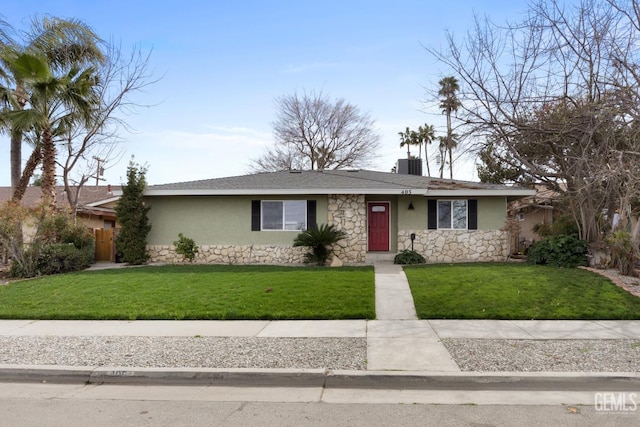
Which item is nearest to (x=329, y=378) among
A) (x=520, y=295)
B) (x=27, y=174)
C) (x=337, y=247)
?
(x=520, y=295)

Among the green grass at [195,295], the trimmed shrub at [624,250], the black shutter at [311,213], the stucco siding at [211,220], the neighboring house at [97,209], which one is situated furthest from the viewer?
the neighboring house at [97,209]

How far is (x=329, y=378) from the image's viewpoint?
594 cm

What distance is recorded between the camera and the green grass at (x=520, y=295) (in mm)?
9320

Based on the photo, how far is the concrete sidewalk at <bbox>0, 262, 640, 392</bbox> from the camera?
236 inches

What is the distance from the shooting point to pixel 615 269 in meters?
13.7

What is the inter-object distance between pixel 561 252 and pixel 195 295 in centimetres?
1123

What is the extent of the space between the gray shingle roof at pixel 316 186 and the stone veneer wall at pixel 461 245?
1648 millimetres

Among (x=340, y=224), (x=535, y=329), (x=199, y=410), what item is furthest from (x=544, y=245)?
(x=199, y=410)

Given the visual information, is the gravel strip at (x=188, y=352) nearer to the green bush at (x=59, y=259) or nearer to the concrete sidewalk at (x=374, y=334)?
the concrete sidewalk at (x=374, y=334)

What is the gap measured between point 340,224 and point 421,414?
12798 millimetres

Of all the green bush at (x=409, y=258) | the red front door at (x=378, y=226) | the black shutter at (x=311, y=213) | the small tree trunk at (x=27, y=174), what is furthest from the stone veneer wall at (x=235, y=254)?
the small tree trunk at (x=27, y=174)

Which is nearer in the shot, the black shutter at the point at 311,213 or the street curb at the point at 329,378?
the street curb at the point at 329,378

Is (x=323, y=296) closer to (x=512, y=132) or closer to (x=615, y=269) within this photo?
(x=512, y=132)

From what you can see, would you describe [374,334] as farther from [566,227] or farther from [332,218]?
[566,227]
